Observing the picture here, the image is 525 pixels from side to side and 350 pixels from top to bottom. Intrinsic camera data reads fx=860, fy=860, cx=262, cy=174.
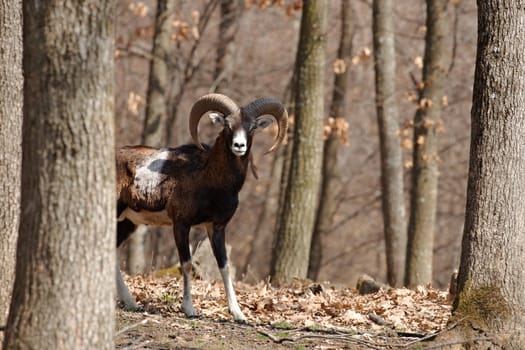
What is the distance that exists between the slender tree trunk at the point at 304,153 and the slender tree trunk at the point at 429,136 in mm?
2596

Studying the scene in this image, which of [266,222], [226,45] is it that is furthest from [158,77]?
[266,222]

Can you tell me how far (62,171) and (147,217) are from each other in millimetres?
5361

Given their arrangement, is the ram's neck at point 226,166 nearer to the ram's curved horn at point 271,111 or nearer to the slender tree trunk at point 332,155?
the ram's curved horn at point 271,111

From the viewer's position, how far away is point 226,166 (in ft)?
34.8

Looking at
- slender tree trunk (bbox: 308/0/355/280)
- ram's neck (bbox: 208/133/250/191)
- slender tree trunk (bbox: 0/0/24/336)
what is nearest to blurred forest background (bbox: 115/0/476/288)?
slender tree trunk (bbox: 308/0/355/280)

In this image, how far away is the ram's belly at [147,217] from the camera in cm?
1095

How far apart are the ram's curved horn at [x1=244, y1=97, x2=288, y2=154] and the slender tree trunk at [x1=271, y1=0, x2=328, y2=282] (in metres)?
3.23

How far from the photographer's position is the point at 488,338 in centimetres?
781

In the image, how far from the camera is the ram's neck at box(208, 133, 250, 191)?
34.7 feet

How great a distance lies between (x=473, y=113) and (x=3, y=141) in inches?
171

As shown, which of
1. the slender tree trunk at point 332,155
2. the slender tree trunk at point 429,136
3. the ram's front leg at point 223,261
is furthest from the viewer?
the slender tree trunk at point 332,155

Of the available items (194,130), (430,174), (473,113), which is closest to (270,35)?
(430,174)

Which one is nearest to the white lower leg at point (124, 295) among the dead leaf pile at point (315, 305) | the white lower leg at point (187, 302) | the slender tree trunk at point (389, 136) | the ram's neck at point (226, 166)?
the dead leaf pile at point (315, 305)

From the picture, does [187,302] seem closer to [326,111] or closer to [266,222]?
[266,222]
